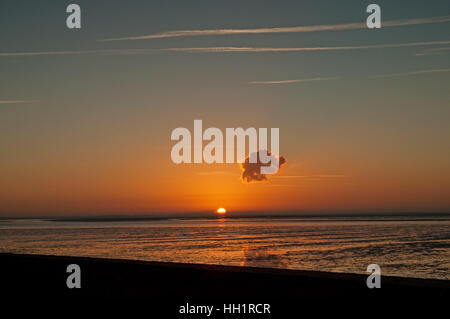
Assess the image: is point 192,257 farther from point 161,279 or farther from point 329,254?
point 161,279

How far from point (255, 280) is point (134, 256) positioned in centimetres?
2160

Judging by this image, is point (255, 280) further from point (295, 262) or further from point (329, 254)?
point (329, 254)
